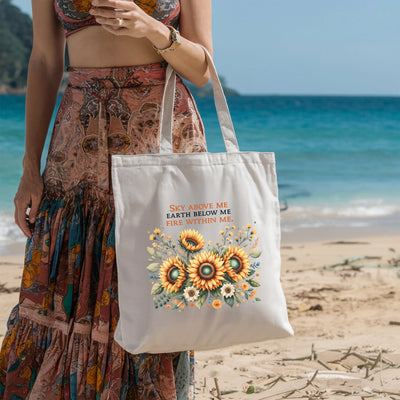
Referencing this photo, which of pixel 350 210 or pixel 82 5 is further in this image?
pixel 350 210

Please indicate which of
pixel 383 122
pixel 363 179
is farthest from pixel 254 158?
pixel 383 122

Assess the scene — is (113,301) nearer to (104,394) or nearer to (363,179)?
(104,394)

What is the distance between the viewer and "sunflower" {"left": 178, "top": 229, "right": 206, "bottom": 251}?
1648 millimetres

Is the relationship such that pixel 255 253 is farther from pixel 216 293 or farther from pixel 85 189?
pixel 85 189

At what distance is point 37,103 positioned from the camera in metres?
1.91

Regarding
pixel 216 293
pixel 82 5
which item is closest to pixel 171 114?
pixel 82 5

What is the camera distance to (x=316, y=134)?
20750mm

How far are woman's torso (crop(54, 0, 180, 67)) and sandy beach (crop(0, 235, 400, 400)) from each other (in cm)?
151

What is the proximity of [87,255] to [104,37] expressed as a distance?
2.10 ft

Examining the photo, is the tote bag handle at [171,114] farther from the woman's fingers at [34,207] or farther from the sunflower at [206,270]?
the woman's fingers at [34,207]

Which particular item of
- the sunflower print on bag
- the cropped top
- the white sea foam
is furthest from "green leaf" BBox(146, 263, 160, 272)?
the white sea foam

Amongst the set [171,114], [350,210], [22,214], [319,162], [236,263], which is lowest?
→ [236,263]

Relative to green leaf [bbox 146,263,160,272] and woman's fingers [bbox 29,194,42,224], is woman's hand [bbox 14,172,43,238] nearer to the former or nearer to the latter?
woman's fingers [bbox 29,194,42,224]

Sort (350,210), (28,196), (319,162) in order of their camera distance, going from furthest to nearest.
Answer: (319,162)
(350,210)
(28,196)
